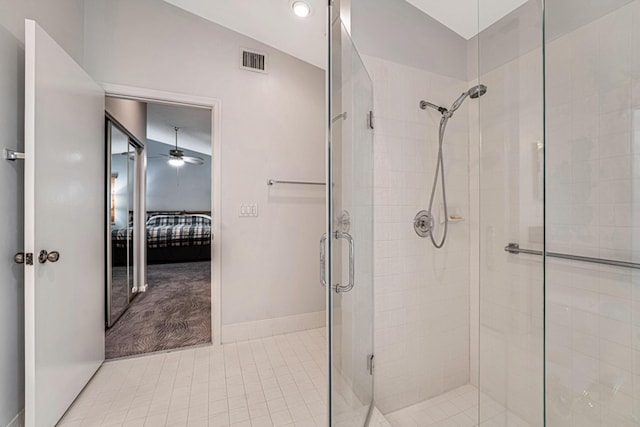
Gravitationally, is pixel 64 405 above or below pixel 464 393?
above

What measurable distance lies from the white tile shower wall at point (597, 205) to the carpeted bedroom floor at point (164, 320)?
2465mm

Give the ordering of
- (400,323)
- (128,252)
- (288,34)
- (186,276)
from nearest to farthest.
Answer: (400,323) < (288,34) < (128,252) < (186,276)

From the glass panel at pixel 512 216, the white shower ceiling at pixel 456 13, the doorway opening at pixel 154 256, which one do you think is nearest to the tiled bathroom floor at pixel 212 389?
the doorway opening at pixel 154 256

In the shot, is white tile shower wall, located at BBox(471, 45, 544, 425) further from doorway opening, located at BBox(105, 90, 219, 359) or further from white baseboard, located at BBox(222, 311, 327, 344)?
doorway opening, located at BBox(105, 90, 219, 359)

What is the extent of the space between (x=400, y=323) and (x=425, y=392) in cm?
50

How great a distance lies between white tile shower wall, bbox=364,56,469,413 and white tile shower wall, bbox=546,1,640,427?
612 millimetres

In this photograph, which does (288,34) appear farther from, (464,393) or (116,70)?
(464,393)

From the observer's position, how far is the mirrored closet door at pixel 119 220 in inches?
103

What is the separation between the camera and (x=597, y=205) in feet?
3.86

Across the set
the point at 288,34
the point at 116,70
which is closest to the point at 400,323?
the point at 288,34

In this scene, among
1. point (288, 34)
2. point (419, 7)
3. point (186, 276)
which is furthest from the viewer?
point (186, 276)

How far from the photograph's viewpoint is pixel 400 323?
5.66 feet

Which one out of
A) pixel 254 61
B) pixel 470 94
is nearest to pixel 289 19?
pixel 254 61

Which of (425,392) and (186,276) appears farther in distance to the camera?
(186,276)
